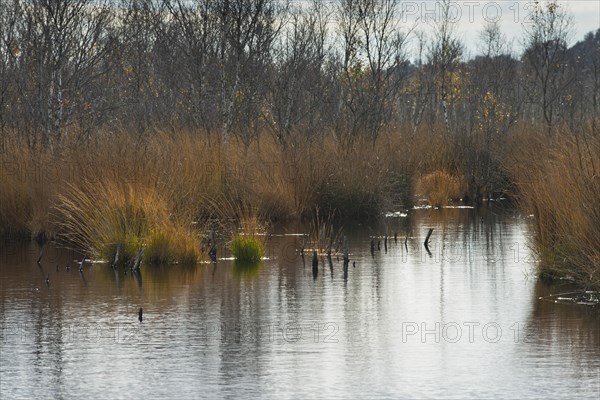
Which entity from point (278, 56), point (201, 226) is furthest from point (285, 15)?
point (201, 226)

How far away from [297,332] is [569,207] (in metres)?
4.68

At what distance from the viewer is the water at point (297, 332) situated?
9.78 metres

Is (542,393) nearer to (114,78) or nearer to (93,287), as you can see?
(93,287)

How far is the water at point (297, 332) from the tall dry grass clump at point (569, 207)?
0.51 metres

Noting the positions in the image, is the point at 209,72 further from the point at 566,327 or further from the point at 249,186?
the point at 566,327

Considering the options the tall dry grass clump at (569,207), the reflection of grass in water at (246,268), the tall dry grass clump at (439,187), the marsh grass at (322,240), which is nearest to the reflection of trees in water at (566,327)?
the tall dry grass clump at (569,207)

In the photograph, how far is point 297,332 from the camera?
12.1 meters

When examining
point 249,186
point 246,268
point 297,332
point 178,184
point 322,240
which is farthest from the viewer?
point 249,186

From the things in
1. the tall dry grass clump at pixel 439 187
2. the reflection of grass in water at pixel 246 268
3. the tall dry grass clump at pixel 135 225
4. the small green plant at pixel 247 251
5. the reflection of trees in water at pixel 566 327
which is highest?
the tall dry grass clump at pixel 439 187

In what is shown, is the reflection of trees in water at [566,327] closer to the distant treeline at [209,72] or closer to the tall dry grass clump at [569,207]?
the tall dry grass clump at [569,207]

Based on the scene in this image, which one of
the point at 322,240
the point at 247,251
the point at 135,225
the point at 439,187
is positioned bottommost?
the point at 247,251

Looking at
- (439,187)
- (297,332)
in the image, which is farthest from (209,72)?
(297,332)

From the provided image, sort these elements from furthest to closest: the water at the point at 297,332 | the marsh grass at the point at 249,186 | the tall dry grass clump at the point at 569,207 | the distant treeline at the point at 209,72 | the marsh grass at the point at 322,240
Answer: the distant treeline at the point at 209,72 → the marsh grass at the point at 322,240 → the marsh grass at the point at 249,186 → the tall dry grass clump at the point at 569,207 → the water at the point at 297,332

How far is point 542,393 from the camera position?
30.8 ft
